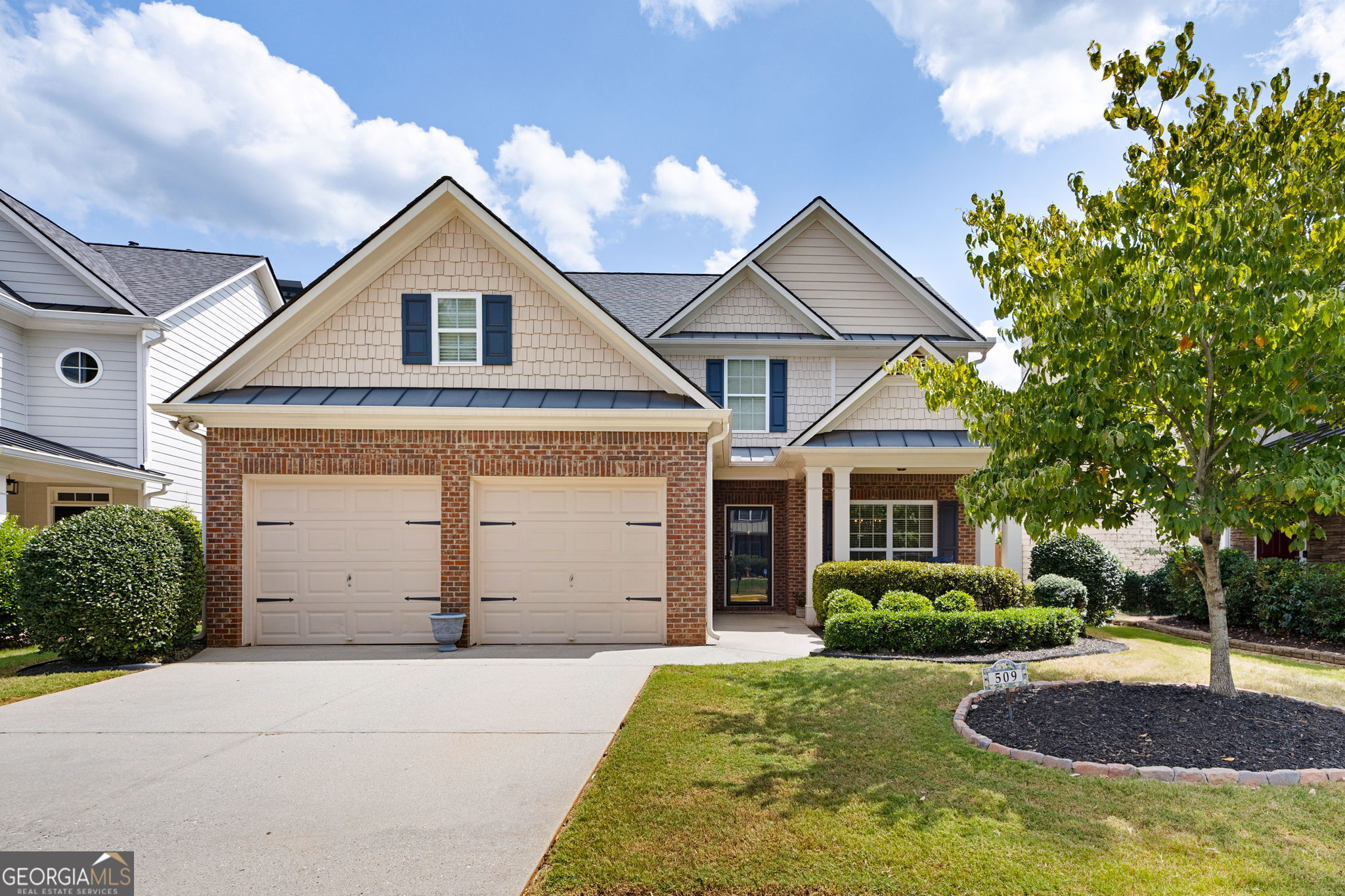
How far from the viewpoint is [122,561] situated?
9.38 m

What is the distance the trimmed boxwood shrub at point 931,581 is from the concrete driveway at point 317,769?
403 centimetres

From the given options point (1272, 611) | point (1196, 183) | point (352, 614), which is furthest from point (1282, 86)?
point (352, 614)

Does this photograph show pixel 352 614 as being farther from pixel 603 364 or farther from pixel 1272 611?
pixel 1272 611

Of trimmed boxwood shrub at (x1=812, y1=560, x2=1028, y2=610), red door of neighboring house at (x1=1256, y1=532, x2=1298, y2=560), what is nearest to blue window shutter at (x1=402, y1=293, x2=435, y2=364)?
trimmed boxwood shrub at (x1=812, y1=560, x2=1028, y2=610)

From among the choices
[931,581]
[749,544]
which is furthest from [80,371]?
[931,581]

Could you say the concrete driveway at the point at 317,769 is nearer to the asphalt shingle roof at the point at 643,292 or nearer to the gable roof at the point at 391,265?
the gable roof at the point at 391,265

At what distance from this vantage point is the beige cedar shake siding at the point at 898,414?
Answer: 45.5 feet

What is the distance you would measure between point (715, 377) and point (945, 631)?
8.53 m

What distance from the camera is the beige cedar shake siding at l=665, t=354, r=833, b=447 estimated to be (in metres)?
16.7

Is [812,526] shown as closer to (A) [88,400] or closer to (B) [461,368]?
(B) [461,368]

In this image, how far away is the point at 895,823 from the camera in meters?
4.43

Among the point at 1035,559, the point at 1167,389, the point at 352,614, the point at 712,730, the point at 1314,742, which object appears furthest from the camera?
the point at 1035,559

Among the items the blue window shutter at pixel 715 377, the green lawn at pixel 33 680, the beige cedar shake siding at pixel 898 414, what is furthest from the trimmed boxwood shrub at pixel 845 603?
the green lawn at pixel 33 680

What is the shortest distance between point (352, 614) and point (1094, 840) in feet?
32.9
